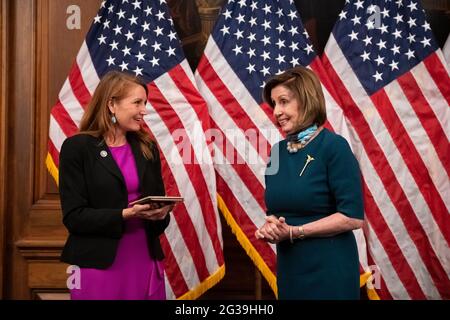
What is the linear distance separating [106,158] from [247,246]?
4.08 feet

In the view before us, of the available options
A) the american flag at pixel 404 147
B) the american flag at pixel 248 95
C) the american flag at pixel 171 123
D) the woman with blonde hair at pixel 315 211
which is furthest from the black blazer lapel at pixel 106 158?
the american flag at pixel 404 147

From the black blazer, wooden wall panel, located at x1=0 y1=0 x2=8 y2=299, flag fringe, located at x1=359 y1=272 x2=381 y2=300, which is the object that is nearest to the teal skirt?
the black blazer

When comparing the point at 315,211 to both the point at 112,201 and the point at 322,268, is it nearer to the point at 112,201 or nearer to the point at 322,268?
the point at 322,268

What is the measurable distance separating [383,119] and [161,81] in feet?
4.44

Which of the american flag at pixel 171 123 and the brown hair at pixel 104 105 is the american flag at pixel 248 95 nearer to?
the american flag at pixel 171 123

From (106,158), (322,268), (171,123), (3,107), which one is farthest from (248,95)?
(3,107)

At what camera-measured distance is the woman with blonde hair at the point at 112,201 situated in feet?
7.02

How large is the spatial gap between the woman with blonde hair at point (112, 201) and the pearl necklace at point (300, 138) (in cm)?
59

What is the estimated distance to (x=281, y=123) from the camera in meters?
2.18

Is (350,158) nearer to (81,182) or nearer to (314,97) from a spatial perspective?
(314,97)

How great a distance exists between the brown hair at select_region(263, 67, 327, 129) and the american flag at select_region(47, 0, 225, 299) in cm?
104

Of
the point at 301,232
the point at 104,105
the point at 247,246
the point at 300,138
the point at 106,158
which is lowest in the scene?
the point at 247,246

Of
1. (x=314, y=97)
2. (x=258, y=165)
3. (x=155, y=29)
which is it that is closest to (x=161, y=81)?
(x=155, y=29)

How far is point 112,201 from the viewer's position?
86.1 inches
